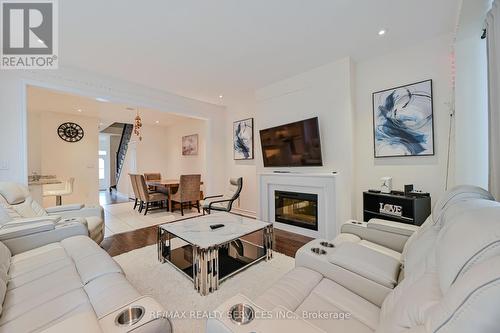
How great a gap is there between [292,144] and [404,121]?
5.05ft

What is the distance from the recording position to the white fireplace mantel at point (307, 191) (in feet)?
10.1

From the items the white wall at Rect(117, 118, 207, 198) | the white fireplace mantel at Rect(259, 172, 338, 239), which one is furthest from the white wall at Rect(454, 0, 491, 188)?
the white wall at Rect(117, 118, 207, 198)

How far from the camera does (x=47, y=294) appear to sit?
1.16 m

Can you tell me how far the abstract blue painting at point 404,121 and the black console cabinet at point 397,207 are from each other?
1.97 ft

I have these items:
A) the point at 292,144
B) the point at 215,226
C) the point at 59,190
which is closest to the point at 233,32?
the point at 292,144

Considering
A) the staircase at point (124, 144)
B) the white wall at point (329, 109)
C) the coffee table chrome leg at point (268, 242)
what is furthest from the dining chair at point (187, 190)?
the staircase at point (124, 144)

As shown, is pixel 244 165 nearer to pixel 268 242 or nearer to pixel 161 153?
pixel 268 242

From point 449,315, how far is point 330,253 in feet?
3.30

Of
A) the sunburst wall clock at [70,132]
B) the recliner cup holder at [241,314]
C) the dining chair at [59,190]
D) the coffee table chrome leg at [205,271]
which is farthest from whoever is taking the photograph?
the sunburst wall clock at [70,132]

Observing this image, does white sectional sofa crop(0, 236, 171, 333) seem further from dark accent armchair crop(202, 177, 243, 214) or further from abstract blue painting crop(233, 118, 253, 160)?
abstract blue painting crop(233, 118, 253, 160)

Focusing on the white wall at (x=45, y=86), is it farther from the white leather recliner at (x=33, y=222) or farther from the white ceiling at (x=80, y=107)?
the white ceiling at (x=80, y=107)

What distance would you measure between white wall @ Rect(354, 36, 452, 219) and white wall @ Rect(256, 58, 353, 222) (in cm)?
24

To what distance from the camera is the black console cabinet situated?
2381 millimetres

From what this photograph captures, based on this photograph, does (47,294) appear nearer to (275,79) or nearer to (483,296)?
(483,296)
